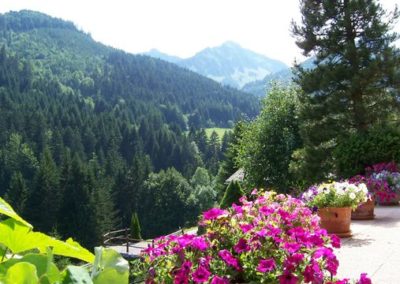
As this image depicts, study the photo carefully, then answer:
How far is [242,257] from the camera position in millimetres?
3789

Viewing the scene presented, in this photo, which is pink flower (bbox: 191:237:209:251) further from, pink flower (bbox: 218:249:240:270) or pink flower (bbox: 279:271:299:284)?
pink flower (bbox: 279:271:299:284)

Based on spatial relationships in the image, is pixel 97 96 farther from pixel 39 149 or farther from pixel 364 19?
pixel 364 19

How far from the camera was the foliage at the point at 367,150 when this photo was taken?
11844 mm

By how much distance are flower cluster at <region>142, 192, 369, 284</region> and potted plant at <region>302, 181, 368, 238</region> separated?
10.7ft

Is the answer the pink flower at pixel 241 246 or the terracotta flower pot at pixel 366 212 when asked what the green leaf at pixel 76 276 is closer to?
the pink flower at pixel 241 246

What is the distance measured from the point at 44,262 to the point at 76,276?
0.10 metres

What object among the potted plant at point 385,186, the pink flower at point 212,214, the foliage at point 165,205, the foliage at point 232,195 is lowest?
the foliage at point 165,205

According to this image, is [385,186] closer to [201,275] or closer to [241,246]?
[241,246]

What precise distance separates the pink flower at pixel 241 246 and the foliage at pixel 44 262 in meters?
3.02

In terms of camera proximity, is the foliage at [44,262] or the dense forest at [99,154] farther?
the dense forest at [99,154]

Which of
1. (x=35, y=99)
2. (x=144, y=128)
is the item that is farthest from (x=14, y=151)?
(x=35, y=99)

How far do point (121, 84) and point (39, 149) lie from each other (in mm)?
92030

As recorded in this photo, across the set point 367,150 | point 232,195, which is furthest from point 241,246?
point 232,195

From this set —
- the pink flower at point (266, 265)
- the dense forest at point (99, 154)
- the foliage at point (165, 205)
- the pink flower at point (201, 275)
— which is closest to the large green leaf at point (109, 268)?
the pink flower at point (201, 275)
